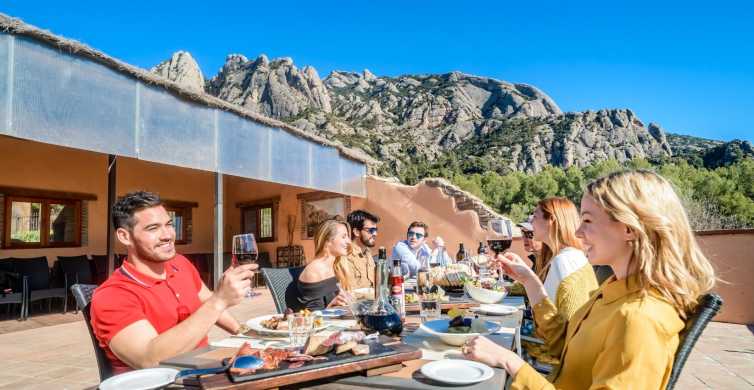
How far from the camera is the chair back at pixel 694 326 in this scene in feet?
3.68

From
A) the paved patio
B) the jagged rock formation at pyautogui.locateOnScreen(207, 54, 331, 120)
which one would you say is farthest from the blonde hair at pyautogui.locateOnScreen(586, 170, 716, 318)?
the jagged rock formation at pyautogui.locateOnScreen(207, 54, 331, 120)

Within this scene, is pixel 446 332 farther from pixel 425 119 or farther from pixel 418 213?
pixel 425 119

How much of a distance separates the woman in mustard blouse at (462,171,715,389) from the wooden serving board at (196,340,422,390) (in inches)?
7.9

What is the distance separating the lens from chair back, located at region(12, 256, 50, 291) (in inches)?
254

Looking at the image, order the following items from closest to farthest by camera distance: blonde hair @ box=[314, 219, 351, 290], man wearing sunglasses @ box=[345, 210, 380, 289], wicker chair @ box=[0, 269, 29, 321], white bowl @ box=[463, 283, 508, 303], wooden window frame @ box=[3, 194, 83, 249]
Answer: white bowl @ box=[463, 283, 508, 303] → blonde hair @ box=[314, 219, 351, 290] → man wearing sunglasses @ box=[345, 210, 380, 289] → wicker chair @ box=[0, 269, 29, 321] → wooden window frame @ box=[3, 194, 83, 249]

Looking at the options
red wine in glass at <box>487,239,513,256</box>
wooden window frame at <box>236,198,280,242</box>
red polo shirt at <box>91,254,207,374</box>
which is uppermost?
wooden window frame at <box>236,198,280,242</box>

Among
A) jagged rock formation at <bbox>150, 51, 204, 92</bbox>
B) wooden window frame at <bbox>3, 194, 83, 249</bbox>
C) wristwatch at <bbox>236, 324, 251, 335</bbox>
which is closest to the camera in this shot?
wristwatch at <bbox>236, 324, 251, 335</bbox>

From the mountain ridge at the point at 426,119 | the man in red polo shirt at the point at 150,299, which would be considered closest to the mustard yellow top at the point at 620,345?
the man in red polo shirt at the point at 150,299

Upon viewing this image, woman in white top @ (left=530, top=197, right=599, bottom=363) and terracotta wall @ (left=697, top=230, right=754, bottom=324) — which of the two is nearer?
woman in white top @ (left=530, top=197, right=599, bottom=363)

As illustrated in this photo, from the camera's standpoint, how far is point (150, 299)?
178 centimetres

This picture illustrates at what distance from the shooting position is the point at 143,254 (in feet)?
6.13

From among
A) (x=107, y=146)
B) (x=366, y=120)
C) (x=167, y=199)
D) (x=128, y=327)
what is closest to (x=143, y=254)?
(x=128, y=327)

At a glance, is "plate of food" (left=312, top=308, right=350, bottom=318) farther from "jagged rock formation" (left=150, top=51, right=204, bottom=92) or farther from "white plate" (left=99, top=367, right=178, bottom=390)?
"jagged rock formation" (left=150, top=51, right=204, bottom=92)

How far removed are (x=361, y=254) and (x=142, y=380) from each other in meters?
3.20
